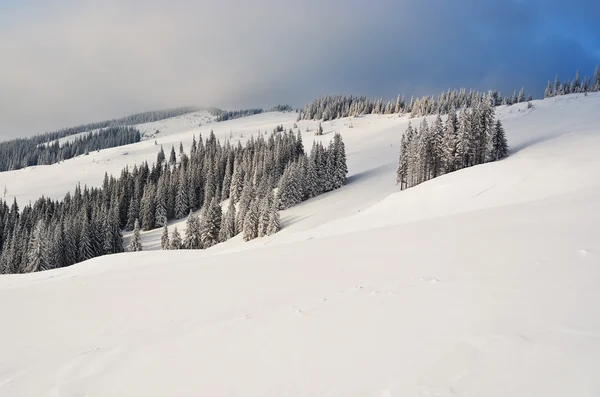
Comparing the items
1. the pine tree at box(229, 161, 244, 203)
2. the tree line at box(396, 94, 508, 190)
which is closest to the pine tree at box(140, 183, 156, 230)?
the pine tree at box(229, 161, 244, 203)

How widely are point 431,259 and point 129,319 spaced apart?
9543 mm

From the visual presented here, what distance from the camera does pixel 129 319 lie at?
Answer: 10.1 meters

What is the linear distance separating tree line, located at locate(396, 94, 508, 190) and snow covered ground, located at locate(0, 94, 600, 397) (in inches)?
1570

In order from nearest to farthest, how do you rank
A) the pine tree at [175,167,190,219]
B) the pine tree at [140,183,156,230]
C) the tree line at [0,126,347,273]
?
the tree line at [0,126,347,273] < the pine tree at [140,183,156,230] < the pine tree at [175,167,190,219]

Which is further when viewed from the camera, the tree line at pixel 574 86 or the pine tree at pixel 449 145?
the tree line at pixel 574 86

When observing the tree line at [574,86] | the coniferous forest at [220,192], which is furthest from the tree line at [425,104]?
the coniferous forest at [220,192]

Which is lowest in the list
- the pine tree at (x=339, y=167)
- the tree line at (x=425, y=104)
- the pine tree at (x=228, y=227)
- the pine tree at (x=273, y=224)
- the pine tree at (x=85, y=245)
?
the pine tree at (x=85, y=245)

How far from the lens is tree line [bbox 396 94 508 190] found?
178ft

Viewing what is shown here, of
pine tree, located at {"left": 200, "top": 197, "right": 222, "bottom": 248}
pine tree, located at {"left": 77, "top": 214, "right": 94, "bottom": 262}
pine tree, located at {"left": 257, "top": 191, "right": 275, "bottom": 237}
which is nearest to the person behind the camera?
pine tree, located at {"left": 257, "top": 191, "right": 275, "bottom": 237}

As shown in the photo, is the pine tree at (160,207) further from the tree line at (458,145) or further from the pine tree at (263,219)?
the tree line at (458,145)

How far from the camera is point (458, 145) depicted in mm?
54531

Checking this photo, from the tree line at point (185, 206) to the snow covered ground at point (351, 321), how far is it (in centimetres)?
3662

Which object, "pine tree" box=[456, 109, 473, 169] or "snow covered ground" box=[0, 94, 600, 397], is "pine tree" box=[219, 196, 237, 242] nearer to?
"pine tree" box=[456, 109, 473, 169]

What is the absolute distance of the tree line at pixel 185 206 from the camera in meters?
60.7
